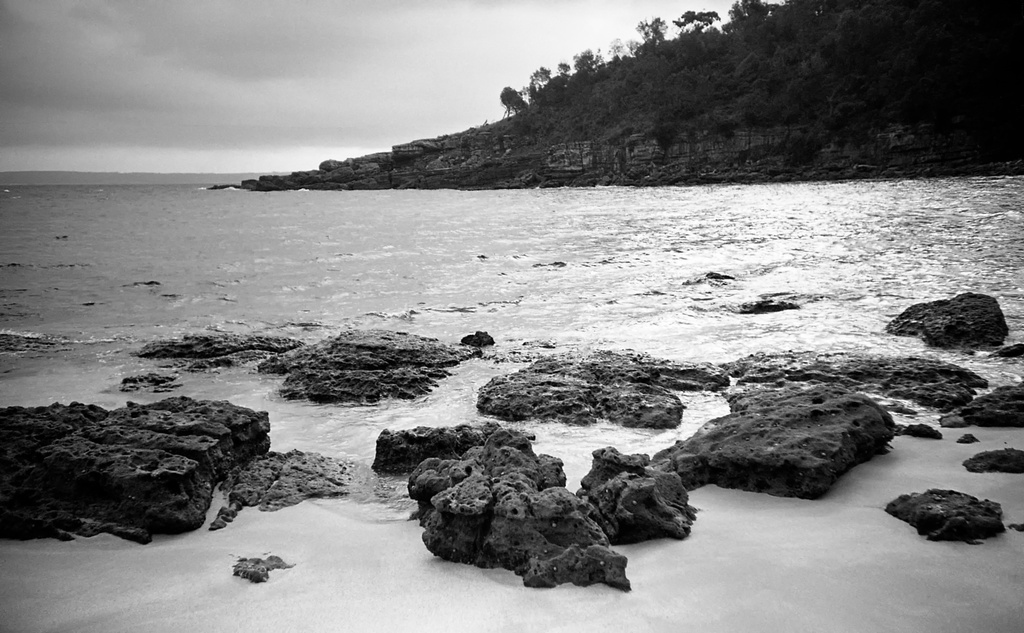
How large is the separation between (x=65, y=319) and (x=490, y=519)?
353 inches

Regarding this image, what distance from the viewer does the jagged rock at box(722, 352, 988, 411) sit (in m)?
4.50

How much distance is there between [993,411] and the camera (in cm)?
392

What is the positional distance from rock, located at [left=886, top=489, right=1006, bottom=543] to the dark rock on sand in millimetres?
1393

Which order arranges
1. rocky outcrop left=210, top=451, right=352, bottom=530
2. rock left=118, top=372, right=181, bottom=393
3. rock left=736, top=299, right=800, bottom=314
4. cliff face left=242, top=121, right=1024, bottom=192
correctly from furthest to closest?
cliff face left=242, top=121, right=1024, bottom=192 → rock left=736, top=299, right=800, bottom=314 → rock left=118, top=372, right=181, bottom=393 → rocky outcrop left=210, top=451, right=352, bottom=530

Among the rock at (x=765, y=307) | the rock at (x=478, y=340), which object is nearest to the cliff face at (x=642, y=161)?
→ the rock at (x=765, y=307)

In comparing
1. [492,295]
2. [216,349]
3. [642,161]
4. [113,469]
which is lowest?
[492,295]

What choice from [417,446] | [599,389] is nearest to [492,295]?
[599,389]

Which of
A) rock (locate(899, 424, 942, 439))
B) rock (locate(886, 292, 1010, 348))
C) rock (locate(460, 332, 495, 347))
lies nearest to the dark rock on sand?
rock (locate(899, 424, 942, 439))

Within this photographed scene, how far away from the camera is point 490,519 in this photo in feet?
8.89

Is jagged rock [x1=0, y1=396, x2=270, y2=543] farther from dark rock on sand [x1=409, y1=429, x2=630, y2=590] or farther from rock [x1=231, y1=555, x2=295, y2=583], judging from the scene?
dark rock on sand [x1=409, y1=429, x2=630, y2=590]

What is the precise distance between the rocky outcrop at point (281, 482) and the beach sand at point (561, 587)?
220 millimetres

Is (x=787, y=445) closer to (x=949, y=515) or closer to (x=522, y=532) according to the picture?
(x=949, y=515)

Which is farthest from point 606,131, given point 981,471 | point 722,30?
point 981,471

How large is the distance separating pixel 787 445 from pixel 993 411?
162cm
